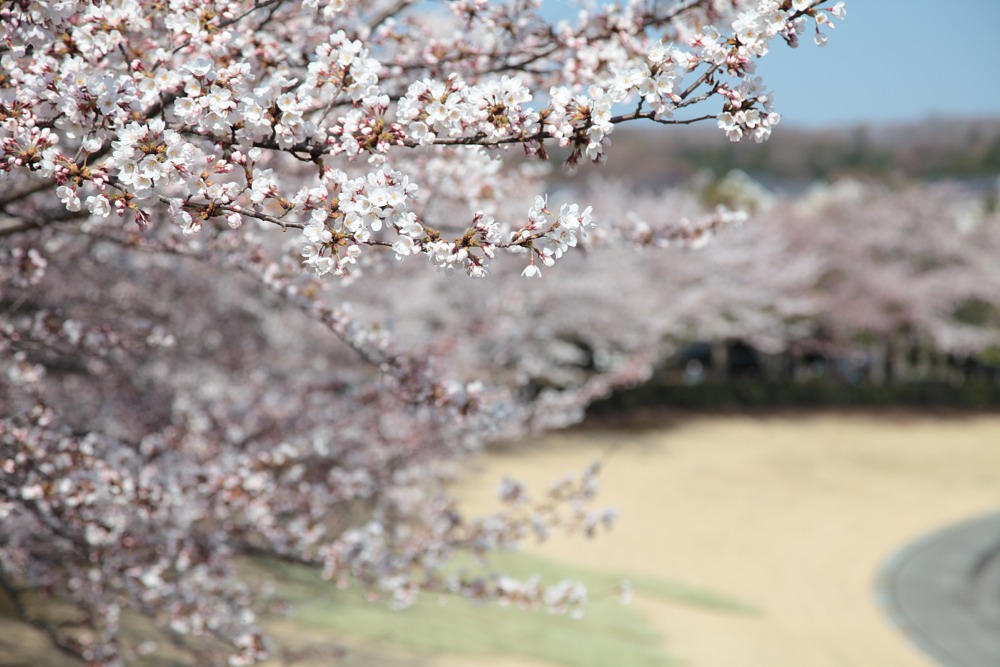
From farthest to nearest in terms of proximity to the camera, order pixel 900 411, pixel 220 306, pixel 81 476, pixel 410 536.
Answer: pixel 900 411, pixel 220 306, pixel 410 536, pixel 81 476

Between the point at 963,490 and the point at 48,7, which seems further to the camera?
the point at 963,490

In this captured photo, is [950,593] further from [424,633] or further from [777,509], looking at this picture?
[424,633]

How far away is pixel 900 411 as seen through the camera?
27.6 metres

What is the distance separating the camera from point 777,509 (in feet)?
55.4

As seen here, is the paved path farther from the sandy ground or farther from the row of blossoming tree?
the row of blossoming tree

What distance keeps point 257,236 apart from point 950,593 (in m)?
11.5

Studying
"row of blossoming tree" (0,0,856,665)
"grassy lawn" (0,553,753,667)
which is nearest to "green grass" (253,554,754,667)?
"grassy lawn" (0,553,753,667)

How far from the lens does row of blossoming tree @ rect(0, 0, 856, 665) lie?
2.35m

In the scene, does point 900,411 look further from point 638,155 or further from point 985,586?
point 638,155

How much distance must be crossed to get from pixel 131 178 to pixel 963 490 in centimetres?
2012

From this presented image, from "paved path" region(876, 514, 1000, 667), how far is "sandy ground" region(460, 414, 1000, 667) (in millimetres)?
297

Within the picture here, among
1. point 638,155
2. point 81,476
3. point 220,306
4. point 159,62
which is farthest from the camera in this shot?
point 638,155

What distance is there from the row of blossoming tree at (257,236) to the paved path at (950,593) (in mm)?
5556

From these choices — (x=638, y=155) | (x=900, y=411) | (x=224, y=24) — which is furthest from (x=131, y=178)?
(x=638, y=155)
